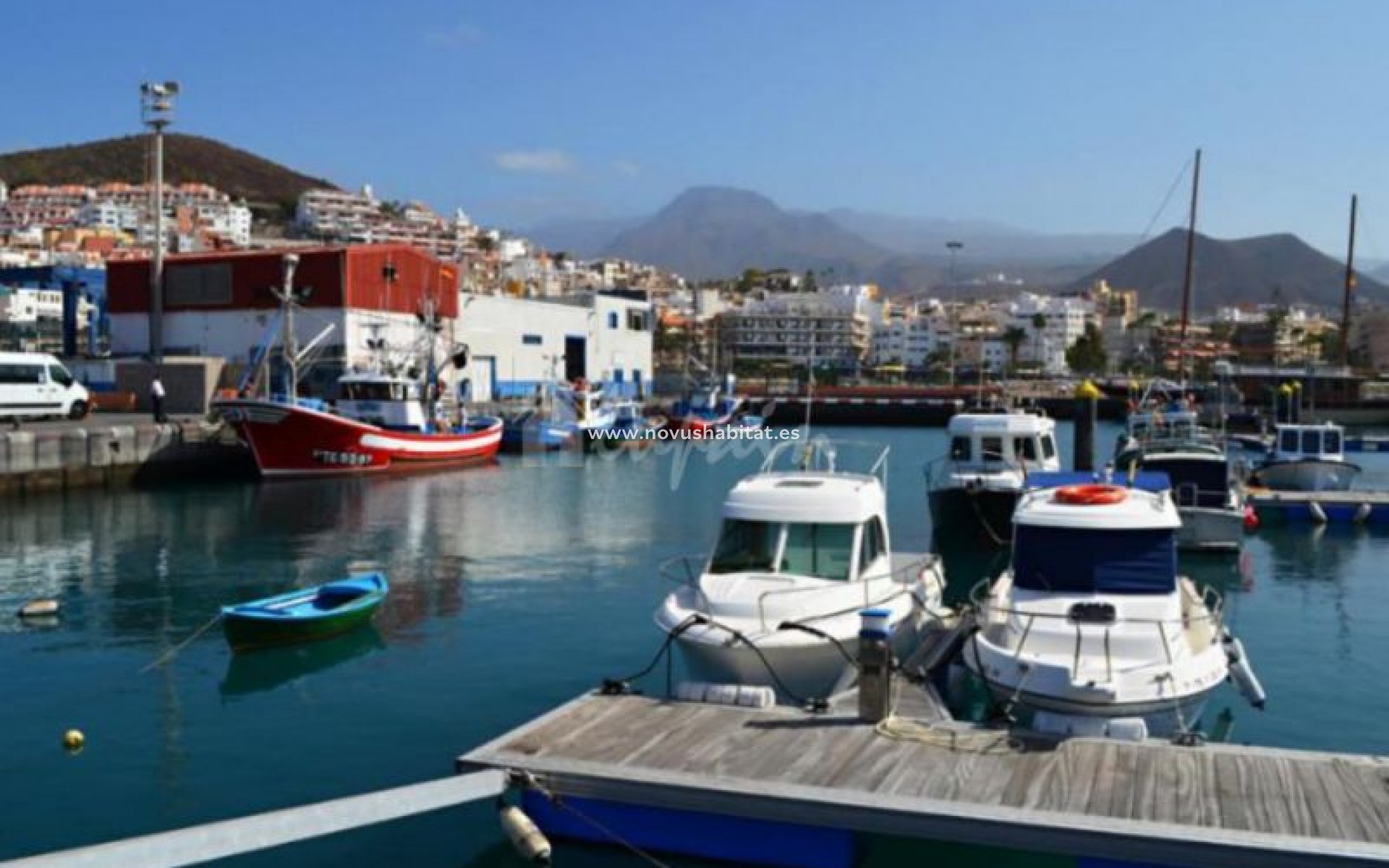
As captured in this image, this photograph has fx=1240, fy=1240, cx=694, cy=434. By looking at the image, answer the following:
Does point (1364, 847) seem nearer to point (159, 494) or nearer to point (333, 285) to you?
point (159, 494)

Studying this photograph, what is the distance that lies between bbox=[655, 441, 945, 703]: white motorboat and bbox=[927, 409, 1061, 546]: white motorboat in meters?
9.16

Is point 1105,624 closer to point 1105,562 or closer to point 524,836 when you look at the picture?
point 1105,562

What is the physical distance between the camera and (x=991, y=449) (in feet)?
92.4

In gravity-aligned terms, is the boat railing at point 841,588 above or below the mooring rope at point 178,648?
above

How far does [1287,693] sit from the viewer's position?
648 inches

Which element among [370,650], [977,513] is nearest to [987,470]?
[977,513]

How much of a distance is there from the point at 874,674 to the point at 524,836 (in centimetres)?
349

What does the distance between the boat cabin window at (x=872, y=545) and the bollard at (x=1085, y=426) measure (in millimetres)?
14729

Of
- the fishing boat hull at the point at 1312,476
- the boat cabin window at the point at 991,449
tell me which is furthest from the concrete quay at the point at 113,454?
the fishing boat hull at the point at 1312,476

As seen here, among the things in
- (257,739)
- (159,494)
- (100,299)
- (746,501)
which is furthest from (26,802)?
(100,299)

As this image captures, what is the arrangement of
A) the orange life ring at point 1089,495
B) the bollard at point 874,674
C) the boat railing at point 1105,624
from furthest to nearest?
the orange life ring at point 1089,495, the boat railing at point 1105,624, the bollard at point 874,674

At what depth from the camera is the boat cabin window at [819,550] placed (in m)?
14.8

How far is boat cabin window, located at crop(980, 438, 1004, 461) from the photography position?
92.0 ft

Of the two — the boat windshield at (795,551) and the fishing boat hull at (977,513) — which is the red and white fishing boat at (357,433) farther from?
the boat windshield at (795,551)
